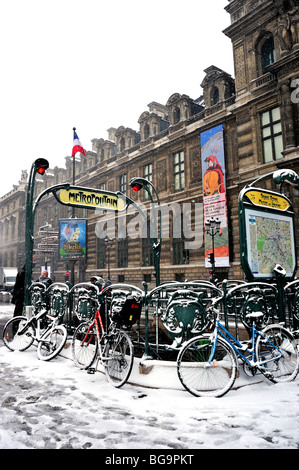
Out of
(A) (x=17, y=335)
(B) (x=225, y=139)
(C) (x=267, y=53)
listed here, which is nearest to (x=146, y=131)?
(B) (x=225, y=139)

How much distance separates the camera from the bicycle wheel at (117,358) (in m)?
4.46

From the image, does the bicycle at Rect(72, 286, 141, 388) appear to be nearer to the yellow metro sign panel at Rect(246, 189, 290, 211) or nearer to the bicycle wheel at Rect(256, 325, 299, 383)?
the bicycle wheel at Rect(256, 325, 299, 383)

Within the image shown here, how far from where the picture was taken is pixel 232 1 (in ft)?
63.6

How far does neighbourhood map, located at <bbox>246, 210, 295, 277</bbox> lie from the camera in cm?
573

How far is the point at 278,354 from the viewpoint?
4395 millimetres

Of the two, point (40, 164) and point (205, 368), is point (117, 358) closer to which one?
point (205, 368)

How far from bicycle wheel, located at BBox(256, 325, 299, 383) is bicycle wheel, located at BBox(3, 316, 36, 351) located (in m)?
4.89

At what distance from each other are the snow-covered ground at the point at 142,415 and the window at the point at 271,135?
15.0m

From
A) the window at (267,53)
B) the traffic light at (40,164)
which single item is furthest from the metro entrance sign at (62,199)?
the window at (267,53)

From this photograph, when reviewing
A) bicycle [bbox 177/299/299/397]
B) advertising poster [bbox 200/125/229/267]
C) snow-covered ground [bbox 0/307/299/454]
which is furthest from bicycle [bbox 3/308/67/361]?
advertising poster [bbox 200/125/229/267]

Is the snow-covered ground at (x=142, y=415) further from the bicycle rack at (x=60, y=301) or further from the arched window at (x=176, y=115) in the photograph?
the arched window at (x=176, y=115)
